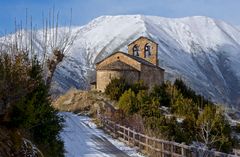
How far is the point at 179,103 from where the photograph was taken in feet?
137

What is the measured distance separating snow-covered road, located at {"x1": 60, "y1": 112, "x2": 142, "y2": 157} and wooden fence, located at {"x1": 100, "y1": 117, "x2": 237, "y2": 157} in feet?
1.90

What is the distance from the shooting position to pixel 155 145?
888 inches

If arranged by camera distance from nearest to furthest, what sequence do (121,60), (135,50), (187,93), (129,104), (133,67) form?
(129,104) → (187,93) → (133,67) → (121,60) → (135,50)

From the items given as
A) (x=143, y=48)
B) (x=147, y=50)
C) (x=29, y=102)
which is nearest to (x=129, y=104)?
(x=29, y=102)

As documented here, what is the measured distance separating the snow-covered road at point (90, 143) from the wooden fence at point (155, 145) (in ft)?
1.90

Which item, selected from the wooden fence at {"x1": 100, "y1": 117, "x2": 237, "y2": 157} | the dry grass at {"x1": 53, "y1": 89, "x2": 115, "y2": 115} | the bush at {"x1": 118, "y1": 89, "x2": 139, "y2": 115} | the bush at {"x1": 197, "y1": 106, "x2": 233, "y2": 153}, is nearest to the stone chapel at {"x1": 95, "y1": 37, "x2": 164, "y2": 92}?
the dry grass at {"x1": 53, "y1": 89, "x2": 115, "y2": 115}

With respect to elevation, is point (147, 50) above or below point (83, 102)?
above

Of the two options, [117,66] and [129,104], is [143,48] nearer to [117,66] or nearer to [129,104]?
[117,66]

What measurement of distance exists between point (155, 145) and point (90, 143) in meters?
3.81

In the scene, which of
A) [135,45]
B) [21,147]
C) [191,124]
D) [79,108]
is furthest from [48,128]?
[135,45]

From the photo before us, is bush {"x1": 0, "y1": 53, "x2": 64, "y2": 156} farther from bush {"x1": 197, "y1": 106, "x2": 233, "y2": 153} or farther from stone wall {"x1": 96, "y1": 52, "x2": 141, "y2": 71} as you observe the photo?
stone wall {"x1": 96, "y1": 52, "x2": 141, "y2": 71}

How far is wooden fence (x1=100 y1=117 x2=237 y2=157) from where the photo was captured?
19.0 meters

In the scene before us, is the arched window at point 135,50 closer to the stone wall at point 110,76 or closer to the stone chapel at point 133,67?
the stone chapel at point 133,67

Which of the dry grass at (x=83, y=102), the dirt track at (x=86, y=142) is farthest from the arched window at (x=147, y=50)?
the dirt track at (x=86, y=142)
